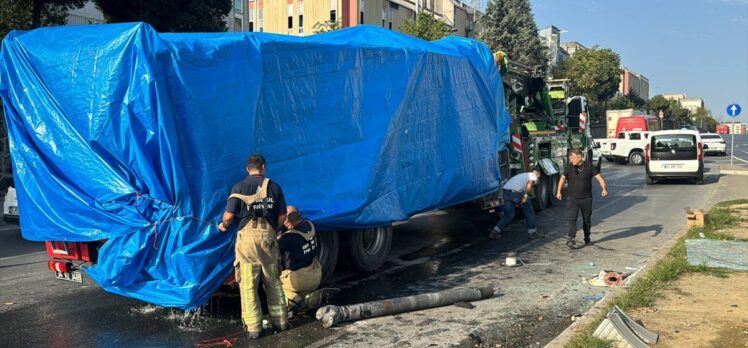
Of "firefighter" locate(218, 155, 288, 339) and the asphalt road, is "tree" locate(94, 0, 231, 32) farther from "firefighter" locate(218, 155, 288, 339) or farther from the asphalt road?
"firefighter" locate(218, 155, 288, 339)

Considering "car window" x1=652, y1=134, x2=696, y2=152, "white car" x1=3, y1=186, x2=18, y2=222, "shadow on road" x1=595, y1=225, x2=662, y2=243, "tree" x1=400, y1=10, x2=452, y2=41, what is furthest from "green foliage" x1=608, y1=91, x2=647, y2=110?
"white car" x1=3, y1=186, x2=18, y2=222

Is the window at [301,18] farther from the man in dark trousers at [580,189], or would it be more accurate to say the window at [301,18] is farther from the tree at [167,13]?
the man in dark trousers at [580,189]

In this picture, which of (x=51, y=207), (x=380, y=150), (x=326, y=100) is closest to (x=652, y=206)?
(x=380, y=150)

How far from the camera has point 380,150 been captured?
23.4ft

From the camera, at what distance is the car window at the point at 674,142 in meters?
19.7

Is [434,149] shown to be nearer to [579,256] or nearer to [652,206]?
[579,256]

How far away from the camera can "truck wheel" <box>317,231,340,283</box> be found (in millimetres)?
6578

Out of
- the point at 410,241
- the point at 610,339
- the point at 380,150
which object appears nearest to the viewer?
the point at 610,339

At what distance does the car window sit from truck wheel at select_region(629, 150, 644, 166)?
388 inches

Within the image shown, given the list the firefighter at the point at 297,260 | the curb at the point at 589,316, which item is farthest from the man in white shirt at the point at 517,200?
the firefighter at the point at 297,260

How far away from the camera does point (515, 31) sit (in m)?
48.8

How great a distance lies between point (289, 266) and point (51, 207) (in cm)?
226

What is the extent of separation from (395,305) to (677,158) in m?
16.9

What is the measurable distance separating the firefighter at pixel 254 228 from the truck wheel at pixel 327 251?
128 cm
